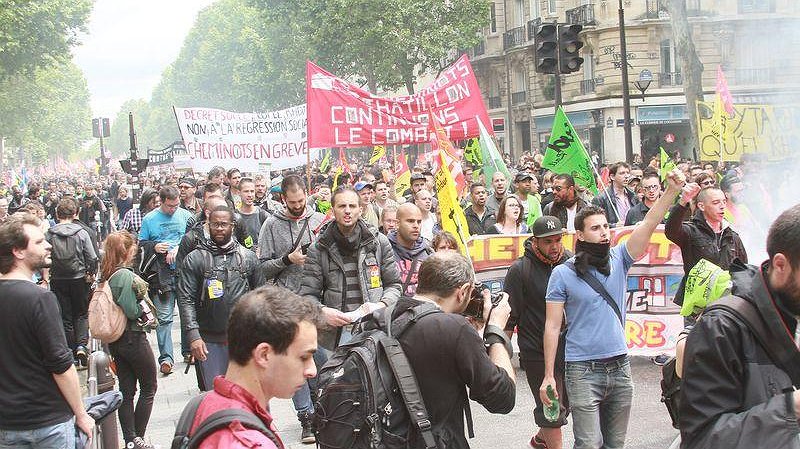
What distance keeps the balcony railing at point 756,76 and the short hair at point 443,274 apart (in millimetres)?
41111

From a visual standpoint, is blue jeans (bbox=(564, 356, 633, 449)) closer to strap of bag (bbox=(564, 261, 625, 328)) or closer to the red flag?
strap of bag (bbox=(564, 261, 625, 328))

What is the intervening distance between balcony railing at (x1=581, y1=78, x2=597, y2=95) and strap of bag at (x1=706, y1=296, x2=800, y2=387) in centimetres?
4156

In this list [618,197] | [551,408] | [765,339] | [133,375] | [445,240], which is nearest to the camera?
[765,339]

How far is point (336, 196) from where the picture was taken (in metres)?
6.02

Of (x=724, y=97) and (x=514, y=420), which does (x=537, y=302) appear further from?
(x=724, y=97)

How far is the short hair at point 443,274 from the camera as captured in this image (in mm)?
3779

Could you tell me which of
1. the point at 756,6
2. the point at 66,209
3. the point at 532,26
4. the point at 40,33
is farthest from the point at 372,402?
the point at 532,26

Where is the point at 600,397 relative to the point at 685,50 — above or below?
below

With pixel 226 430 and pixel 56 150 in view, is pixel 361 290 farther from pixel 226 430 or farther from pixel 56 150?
pixel 56 150

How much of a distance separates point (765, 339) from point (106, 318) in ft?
16.0

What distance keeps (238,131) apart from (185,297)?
11.1 meters

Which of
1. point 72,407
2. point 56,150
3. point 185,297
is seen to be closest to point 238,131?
point 185,297

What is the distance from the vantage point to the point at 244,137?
17.4m

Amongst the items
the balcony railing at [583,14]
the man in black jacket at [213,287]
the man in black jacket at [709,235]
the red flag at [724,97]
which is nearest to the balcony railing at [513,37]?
the balcony railing at [583,14]
